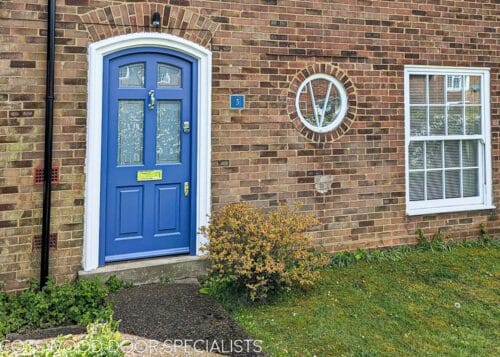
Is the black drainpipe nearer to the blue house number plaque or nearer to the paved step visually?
the paved step

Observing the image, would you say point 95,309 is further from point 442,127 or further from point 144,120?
point 442,127

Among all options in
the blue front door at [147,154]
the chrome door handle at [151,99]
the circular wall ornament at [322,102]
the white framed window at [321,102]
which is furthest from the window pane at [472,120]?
the chrome door handle at [151,99]

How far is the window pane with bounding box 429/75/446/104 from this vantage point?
21.9 ft

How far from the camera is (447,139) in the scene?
6.73 m

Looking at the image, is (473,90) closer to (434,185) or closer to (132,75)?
(434,185)

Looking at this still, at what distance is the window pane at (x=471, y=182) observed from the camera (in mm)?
6988

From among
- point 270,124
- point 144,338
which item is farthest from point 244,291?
point 270,124

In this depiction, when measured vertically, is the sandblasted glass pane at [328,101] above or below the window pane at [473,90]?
below

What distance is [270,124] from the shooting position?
19.0ft

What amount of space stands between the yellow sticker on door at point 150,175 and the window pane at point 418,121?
363 centimetres

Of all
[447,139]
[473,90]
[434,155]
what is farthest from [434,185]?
[473,90]

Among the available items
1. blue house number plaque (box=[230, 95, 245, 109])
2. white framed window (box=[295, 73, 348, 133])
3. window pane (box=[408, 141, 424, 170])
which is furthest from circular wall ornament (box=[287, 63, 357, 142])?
window pane (box=[408, 141, 424, 170])

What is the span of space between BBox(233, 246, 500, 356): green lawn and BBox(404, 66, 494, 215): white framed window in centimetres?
121

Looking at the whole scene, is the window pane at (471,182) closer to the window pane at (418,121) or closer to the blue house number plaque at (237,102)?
the window pane at (418,121)
